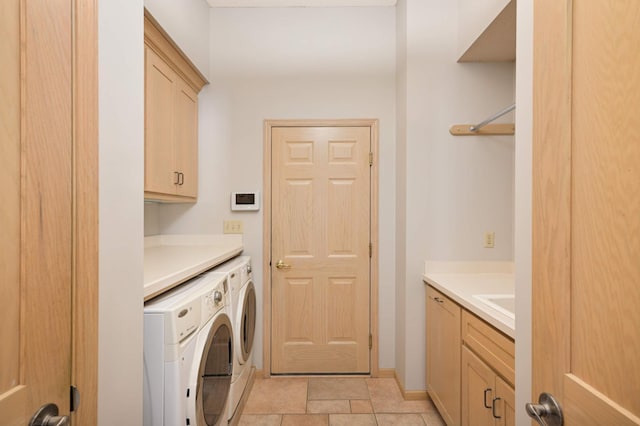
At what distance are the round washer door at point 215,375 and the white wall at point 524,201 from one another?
1.09 metres

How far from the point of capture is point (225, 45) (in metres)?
2.90

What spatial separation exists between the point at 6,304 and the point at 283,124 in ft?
8.09

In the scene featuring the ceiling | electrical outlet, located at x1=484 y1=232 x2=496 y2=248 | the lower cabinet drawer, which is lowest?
the lower cabinet drawer

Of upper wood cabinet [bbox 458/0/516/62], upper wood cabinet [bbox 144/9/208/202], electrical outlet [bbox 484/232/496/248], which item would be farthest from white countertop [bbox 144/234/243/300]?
upper wood cabinet [bbox 458/0/516/62]

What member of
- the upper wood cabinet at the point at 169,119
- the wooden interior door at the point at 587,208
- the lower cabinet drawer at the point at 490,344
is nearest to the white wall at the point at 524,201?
the wooden interior door at the point at 587,208

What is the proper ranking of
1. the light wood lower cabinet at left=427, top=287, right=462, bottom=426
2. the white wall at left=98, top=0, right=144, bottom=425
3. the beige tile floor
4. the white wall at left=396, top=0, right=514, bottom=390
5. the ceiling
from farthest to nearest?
1. the ceiling
2. the white wall at left=396, top=0, right=514, bottom=390
3. the beige tile floor
4. the light wood lower cabinet at left=427, top=287, right=462, bottom=426
5. the white wall at left=98, top=0, right=144, bottom=425

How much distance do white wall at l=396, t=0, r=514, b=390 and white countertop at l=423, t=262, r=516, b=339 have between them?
64mm

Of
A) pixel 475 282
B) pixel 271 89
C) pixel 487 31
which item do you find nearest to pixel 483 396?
pixel 475 282

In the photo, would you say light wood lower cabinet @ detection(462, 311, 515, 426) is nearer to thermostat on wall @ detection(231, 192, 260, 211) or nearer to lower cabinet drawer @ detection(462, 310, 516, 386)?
lower cabinet drawer @ detection(462, 310, 516, 386)

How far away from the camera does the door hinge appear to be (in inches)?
29.0

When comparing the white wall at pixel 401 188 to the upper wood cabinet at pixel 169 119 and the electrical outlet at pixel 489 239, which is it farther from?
the upper wood cabinet at pixel 169 119

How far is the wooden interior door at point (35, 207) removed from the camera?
0.59 metres

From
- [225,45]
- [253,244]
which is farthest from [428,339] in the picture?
[225,45]

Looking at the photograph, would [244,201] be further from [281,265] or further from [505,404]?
[505,404]
